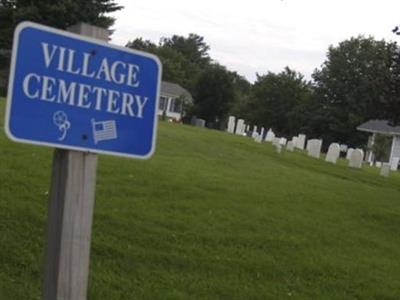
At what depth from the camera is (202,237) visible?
8039 millimetres

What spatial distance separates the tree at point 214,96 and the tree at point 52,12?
1490cm

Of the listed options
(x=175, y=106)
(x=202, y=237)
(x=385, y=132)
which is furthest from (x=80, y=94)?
(x=175, y=106)

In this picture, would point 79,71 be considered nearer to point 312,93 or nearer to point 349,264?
point 349,264

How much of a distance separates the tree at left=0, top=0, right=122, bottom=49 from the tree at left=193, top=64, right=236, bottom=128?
48.9ft

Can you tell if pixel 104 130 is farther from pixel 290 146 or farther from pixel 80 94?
pixel 290 146

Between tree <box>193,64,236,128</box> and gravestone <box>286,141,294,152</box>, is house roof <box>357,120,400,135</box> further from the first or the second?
gravestone <box>286,141,294,152</box>

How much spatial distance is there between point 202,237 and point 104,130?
5278 mm

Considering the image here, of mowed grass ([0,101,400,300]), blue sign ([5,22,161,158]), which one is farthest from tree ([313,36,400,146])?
blue sign ([5,22,161,158])

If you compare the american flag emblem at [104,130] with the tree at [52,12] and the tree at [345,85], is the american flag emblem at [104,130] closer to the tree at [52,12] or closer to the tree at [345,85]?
the tree at [52,12]

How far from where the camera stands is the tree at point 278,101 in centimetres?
7162

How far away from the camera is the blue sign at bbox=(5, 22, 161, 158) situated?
2.73 m

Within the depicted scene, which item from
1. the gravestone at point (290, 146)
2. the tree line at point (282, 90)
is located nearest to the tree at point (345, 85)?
the tree line at point (282, 90)

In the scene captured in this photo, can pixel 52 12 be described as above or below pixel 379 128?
above

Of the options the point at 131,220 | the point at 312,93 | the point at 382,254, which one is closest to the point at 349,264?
the point at 382,254
